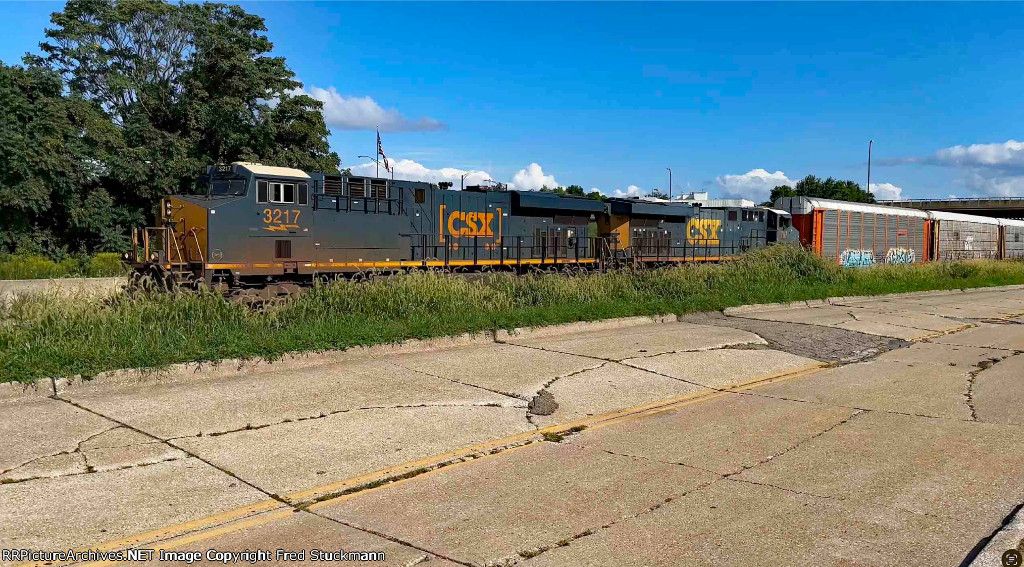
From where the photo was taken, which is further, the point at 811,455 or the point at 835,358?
the point at 835,358

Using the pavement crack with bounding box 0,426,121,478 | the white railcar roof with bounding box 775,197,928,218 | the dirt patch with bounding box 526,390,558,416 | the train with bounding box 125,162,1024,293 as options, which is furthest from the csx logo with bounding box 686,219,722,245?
the pavement crack with bounding box 0,426,121,478

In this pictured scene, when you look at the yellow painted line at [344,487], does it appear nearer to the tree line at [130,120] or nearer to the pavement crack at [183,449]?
the pavement crack at [183,449]

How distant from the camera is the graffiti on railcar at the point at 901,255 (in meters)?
36.1

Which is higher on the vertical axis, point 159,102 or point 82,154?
point 159,102

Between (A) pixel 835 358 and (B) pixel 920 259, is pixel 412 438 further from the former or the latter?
(B) pixel 920 259

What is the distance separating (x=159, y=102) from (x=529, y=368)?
114ft

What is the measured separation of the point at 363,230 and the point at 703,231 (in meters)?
16.8

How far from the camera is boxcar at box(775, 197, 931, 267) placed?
3262cm

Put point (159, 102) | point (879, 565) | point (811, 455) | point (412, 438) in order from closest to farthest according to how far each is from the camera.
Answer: point (879, 565) → point (811, 455) → point (412, 438) → point (159, 102)

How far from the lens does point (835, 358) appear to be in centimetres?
1188

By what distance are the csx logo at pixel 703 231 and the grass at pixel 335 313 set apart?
7571mm

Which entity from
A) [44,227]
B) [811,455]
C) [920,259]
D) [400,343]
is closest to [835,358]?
[811,455]

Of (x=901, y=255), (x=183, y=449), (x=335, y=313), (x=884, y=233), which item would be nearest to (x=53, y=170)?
(x=335, y=313)

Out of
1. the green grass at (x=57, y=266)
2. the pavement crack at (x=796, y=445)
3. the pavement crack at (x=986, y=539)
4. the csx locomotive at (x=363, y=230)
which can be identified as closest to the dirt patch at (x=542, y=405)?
the pavement crack at (x=796, y=445)
